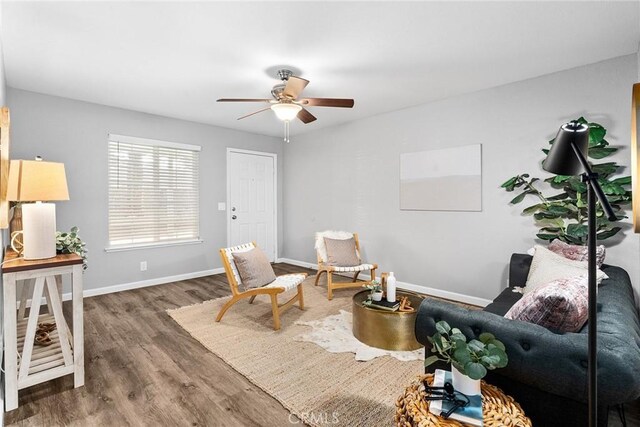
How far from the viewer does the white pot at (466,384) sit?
1163 mm

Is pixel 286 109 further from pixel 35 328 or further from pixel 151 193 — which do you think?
pixel 151 193

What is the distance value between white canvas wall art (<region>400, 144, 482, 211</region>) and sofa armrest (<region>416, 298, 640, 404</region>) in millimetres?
2559

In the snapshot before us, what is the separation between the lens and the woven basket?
1.08 m

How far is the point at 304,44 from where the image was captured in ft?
8.21

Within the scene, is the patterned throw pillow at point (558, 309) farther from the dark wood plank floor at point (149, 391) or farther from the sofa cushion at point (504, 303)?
the dark wood plank floor at point (149, 391)


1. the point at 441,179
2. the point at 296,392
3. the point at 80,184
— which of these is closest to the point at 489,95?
the point at 441,179

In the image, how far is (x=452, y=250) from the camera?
12.5 feet

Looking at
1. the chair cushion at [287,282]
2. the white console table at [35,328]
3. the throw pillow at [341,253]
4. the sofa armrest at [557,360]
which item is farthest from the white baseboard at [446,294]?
the white console table at [35,328]

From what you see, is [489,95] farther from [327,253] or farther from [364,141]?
[327,253]

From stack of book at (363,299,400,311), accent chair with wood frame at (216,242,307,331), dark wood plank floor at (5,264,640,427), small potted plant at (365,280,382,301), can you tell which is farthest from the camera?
accent chair with wood frame at (216,242,307,331)

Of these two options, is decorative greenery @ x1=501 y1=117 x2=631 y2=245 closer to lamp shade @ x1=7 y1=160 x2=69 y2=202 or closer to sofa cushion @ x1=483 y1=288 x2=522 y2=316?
sofa cushion @ x1=483 y1=288 x2=522 y2=316

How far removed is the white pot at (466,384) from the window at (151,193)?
4379mm

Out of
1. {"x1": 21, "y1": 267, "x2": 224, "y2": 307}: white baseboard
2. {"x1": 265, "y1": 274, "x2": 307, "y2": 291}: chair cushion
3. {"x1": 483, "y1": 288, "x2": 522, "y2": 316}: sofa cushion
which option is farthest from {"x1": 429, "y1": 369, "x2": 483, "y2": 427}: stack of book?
{"x1": 21, "y1": 267, "x2": 224, "y2": 307}: white baseboard

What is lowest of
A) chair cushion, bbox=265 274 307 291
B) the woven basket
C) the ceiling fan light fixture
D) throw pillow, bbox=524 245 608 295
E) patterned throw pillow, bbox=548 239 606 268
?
chair cushion, bbox=265 274 307 291
